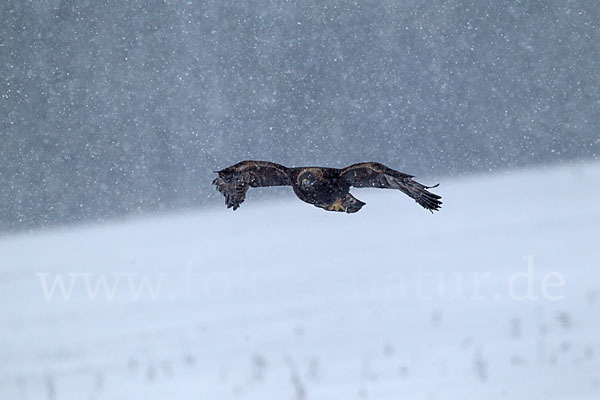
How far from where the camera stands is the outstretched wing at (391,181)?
535 centimetres

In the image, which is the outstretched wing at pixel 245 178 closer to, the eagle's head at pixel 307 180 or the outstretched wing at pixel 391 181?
the eagle's head at pixel 307 180

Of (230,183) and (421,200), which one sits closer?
(421,200)

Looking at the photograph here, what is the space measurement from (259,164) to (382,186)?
874 mm

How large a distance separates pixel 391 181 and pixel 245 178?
1.03m

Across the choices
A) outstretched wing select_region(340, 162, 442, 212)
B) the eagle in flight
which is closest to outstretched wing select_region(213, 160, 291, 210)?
the eagle in flight

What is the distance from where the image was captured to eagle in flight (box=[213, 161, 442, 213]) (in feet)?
17.7

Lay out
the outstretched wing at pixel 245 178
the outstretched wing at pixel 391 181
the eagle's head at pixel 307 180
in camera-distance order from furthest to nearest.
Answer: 1. the outstretched wing at pixel 245 178
2. the eagle's head at pixel 307 180
3. the outstretched wing at pixel 391 181

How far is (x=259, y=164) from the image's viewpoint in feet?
18.8

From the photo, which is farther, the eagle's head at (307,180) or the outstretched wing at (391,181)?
the eagle's head at (307,180)

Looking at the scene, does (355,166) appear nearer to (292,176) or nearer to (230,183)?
(292,176)

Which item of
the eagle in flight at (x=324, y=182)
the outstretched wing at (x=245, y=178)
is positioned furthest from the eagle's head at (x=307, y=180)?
the outstretched wing at (x=245, y=178)

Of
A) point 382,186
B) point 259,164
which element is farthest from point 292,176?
point 382,186

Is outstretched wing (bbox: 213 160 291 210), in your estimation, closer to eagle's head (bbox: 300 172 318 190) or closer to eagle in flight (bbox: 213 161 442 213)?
eagle in flight (bbox: 213 161 442 213)

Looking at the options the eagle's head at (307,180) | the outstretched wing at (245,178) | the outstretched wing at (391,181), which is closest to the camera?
the outstretched wing at (391,181)
